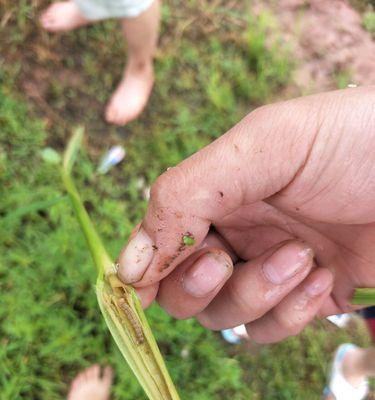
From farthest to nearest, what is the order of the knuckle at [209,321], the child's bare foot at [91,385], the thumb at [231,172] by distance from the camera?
the child's bare foot at [91,385] < the knuckle at [209,321] < the thumb at [231,172]

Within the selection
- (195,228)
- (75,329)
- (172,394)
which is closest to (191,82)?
(75,329)

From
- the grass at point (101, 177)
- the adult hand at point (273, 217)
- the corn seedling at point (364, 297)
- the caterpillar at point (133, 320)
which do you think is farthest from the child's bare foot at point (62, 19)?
the corn seedling at point (364, 297)

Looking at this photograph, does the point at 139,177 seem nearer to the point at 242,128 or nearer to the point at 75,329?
the point at 75,329

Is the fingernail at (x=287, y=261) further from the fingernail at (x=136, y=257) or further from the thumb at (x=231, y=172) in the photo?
the fingernail at (x=136, y=257)

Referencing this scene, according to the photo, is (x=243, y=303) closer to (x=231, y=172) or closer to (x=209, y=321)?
(x=209, y=321)

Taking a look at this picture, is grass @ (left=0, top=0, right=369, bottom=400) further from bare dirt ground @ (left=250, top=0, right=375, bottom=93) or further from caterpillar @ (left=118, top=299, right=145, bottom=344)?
caterpillar @ (left=118, top=299, right=145, bottom=344)

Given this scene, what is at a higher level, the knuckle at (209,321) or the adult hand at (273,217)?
the adult hand at (273,217)
